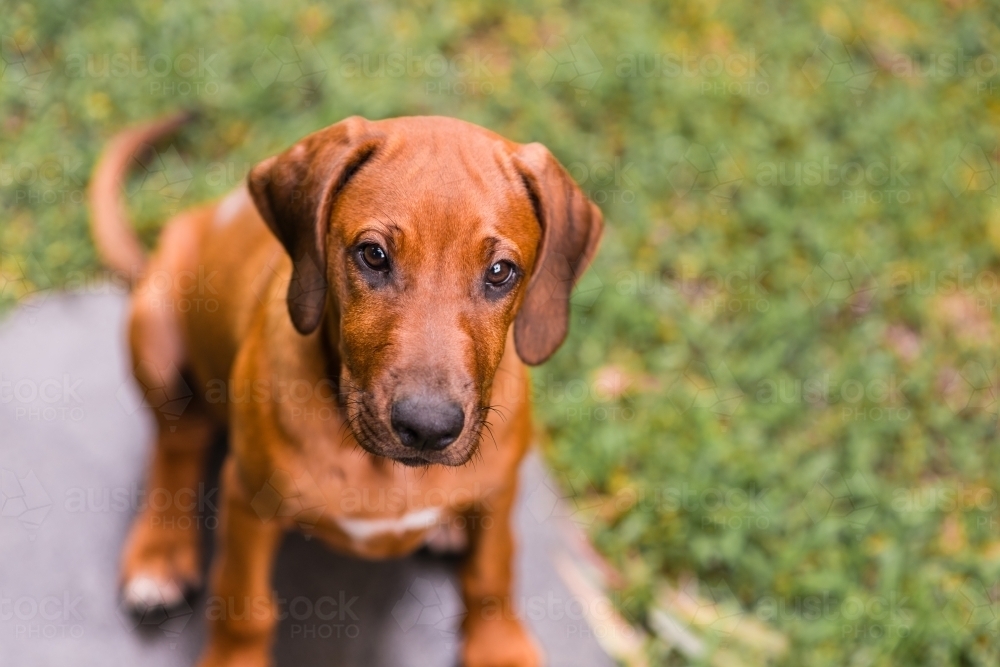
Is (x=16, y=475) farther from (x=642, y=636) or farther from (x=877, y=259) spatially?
(x=877, y=259)

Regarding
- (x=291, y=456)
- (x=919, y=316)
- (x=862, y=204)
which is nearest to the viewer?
(x=291, y=456)

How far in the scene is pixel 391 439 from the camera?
8.52 feet

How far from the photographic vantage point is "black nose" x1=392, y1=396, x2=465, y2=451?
8.13ft

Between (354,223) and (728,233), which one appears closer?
(354,223)

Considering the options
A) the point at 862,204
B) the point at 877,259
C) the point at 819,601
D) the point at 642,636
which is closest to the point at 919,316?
the point at 877,259

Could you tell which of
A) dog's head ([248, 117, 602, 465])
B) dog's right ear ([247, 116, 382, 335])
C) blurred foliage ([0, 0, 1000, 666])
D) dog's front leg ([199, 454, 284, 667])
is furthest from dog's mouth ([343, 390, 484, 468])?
blurred foliage ([0, 0, 1000, 666])

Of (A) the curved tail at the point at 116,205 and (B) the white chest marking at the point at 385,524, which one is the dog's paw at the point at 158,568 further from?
(A) the curved tail at the point at 116,205

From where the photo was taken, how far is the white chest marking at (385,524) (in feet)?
10.2

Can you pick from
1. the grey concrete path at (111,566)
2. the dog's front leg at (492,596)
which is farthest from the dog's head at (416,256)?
the grey concrete path at (111,566)

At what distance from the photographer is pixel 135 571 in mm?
3766

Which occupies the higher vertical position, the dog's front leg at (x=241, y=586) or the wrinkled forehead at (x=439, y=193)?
the wrinkled forehead at (x=439, y=193)

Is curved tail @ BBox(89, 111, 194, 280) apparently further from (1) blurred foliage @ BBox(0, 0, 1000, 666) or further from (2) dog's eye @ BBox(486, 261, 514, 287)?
(2) dog's eye @ BBox(486, 261, 514, 287)

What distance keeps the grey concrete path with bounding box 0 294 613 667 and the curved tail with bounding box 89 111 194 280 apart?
18.6 inches

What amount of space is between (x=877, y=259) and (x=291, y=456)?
11.6 ft
